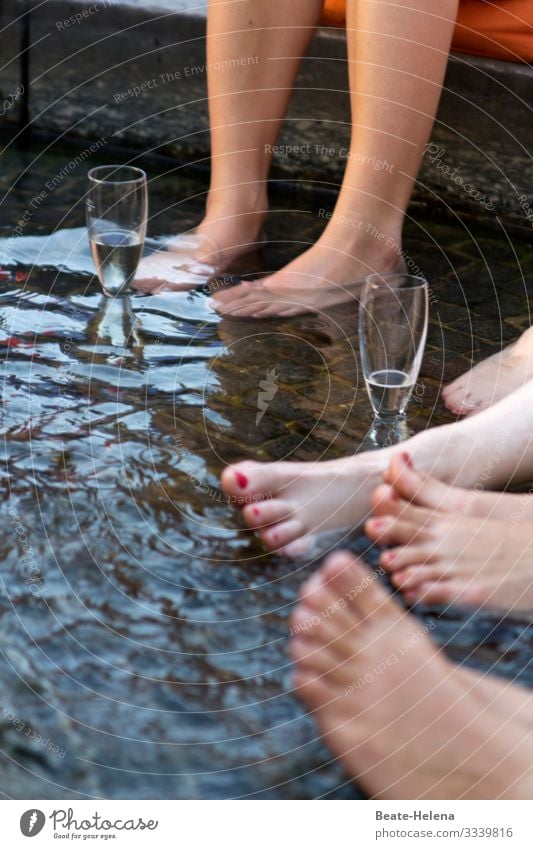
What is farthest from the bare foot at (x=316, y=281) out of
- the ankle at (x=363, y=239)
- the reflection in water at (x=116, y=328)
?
the reflection in water at (x=116, y=328)

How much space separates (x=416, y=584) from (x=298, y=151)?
134 centimetres

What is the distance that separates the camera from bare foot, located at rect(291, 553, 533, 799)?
92 cm

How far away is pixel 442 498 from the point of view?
1210mm

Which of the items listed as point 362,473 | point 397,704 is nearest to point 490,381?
point 362,473

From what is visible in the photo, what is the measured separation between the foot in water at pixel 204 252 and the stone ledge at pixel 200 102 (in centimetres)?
42

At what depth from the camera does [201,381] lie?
5.08 feet

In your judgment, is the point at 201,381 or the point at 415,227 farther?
the point at 415,227

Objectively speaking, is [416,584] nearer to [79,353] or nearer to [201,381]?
[201,381]

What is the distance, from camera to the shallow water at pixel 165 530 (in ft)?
3.19

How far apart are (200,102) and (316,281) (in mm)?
774

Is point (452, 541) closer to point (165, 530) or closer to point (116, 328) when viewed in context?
point (165, 530)

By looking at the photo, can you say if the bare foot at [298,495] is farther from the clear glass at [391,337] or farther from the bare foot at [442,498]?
the clear glass at [391,337]
